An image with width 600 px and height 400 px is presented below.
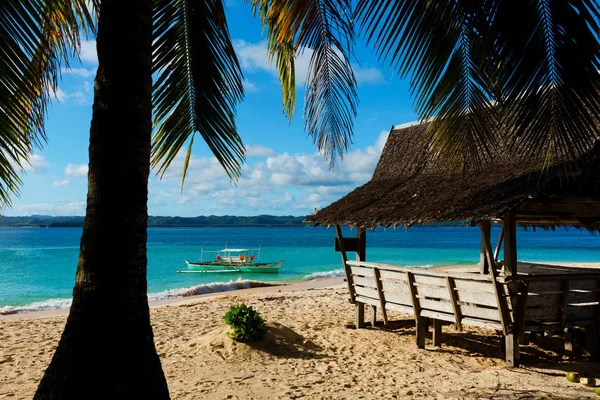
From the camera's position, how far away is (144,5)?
3389 mm

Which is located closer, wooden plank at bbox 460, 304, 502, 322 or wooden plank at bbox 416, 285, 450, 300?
wooden plank at bbox 460, 304, 502, 322

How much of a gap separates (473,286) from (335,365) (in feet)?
7.05

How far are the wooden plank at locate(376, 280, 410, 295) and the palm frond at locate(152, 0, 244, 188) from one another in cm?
430

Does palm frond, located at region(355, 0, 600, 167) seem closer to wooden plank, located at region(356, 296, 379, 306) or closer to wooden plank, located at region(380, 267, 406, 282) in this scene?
wooden plank, located at region(380, 267, 406, 282)

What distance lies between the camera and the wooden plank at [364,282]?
8711mm

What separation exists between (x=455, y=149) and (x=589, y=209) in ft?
12.9

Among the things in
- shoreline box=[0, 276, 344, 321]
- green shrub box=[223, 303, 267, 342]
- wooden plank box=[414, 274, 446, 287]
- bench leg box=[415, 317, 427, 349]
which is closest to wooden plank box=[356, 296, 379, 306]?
bench leg box=[415, 317, 427, 349]

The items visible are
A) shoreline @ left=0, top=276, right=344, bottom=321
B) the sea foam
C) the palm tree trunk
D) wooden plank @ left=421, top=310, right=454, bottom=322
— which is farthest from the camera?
the sea foam

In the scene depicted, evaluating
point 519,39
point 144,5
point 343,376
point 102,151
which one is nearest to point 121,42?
point 144,5

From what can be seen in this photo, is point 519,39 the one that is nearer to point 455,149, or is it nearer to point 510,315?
point 455,149

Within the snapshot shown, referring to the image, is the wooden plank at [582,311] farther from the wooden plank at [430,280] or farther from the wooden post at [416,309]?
the wooden post at [416,309]

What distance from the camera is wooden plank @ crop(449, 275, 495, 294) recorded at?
22.1 feet

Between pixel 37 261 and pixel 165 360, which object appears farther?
pixel 37 261

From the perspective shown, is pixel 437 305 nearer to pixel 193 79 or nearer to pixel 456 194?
pixel 456 194
